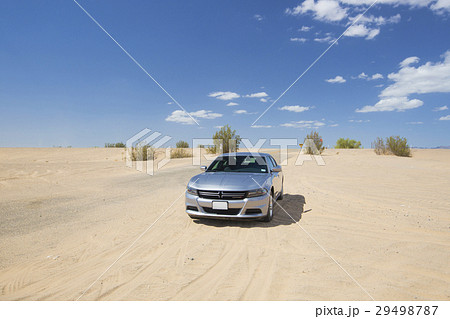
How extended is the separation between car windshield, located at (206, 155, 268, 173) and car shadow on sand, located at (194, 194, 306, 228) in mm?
1220

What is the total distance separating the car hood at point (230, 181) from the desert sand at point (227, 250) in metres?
0.89

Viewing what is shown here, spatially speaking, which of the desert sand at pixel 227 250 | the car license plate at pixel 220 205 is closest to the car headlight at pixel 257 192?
the car license plate at pixel 220 205

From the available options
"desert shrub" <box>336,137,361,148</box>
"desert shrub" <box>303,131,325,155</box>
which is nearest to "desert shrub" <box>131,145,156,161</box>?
"desert shrub" <box>303,131,325,155</box>

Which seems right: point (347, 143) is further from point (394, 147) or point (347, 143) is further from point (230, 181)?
point (230, 181)

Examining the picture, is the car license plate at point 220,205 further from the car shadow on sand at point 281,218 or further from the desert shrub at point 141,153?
the desert shrub at point 141,153

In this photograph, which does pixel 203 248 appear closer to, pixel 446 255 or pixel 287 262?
pixel 287 262

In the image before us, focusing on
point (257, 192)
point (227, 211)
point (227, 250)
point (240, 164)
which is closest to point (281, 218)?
point (257, 192)

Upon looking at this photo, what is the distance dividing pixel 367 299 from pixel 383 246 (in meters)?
1.91

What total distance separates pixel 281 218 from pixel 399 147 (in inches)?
949

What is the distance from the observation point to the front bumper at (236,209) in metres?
5.51

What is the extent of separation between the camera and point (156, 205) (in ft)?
26.5

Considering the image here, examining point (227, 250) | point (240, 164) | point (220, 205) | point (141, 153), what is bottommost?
point (227, 250)

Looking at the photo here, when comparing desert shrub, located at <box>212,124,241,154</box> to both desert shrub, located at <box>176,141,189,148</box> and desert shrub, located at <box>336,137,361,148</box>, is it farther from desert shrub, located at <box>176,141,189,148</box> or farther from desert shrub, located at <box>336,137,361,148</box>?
desert shrub, located at <box>336,137,361,148</box>

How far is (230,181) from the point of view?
5898mm
